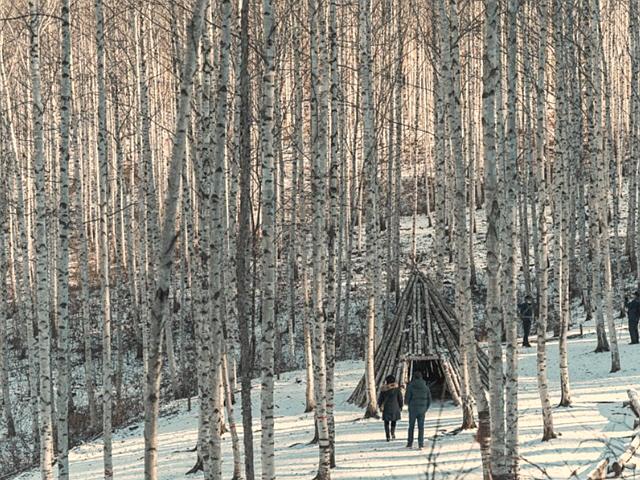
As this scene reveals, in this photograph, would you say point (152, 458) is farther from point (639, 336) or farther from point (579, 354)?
point (639, 336)

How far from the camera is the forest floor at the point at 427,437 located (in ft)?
33.9

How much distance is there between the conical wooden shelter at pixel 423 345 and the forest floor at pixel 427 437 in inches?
24.0

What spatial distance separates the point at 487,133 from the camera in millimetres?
7723

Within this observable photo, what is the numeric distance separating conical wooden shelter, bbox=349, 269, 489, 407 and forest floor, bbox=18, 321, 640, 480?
61cm

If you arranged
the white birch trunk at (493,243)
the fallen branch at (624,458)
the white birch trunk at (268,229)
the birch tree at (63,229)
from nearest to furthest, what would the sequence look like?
1. the white birch trunk at (493,243)
2. the white birch trunk at (268,229)
3. the fallen branch at (624,458)
4. the birch tree at (63,229)

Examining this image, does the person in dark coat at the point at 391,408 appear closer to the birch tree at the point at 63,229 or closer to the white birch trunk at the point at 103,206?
the white birch trunk at the point at 103,206

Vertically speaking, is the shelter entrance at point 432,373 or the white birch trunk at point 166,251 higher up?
the white birch trunk at point 166,251

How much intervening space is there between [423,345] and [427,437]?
283 centimetres

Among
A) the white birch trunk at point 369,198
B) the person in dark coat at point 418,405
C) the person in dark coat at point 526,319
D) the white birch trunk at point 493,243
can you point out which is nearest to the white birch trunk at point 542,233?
the person in dark coat at point 418,405

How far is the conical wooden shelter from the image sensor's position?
1446 centimetres

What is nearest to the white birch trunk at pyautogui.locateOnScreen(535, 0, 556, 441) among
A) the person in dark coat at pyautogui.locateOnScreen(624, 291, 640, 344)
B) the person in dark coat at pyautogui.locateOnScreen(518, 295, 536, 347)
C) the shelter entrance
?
the shelter entrance

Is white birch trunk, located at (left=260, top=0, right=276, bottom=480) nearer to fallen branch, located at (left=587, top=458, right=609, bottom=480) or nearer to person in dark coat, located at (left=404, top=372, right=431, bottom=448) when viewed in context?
fallen branch, located at (left=587, top=458, right=609, bottom=480)

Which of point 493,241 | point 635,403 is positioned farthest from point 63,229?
point 635,403

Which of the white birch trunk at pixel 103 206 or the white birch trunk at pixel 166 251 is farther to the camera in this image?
the white birch trunk at pixel 103 206
